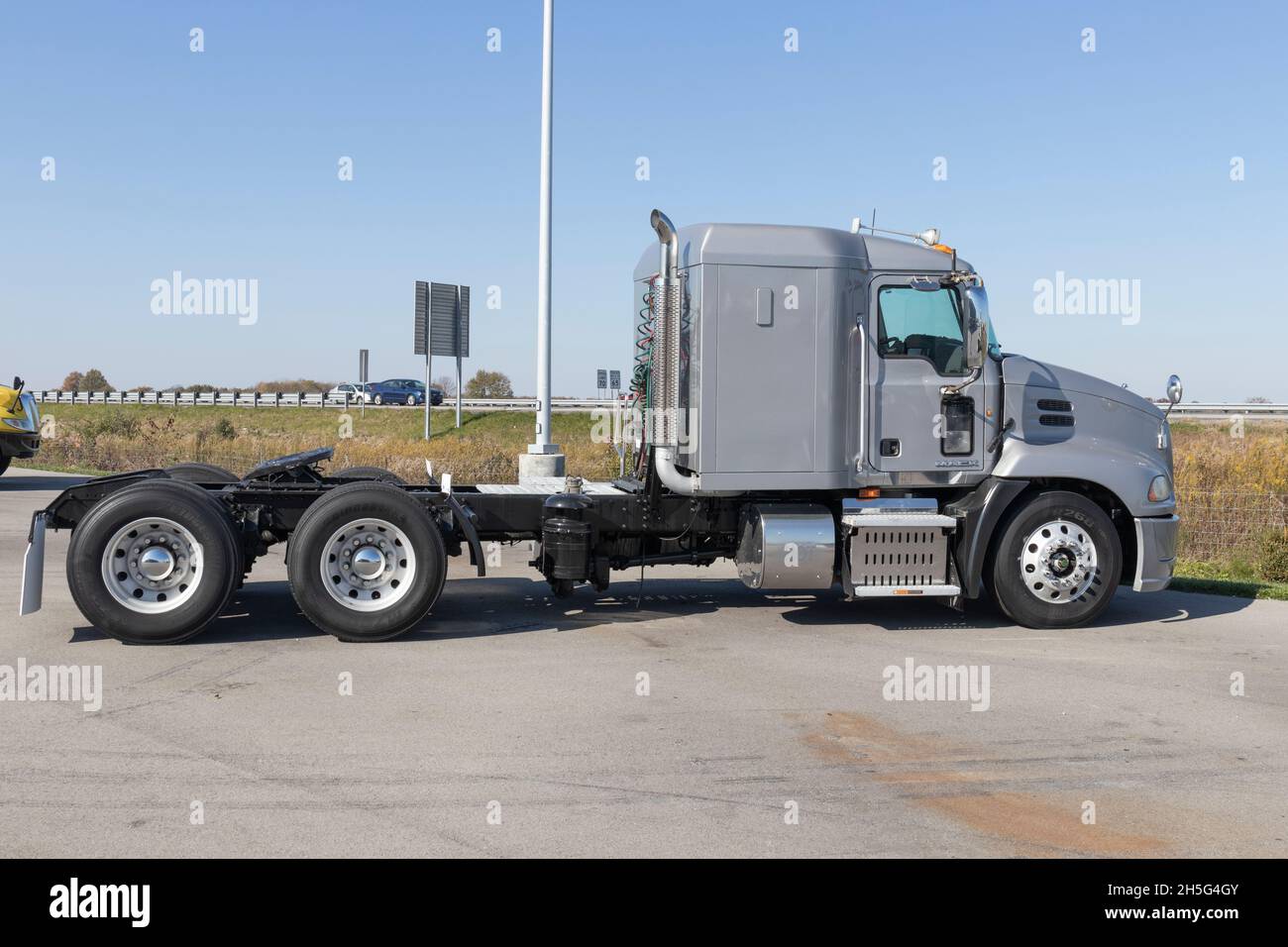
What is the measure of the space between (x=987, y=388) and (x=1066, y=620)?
200 cm

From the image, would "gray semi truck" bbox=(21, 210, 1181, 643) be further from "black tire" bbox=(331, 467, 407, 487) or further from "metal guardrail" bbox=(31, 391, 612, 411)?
"metal guardrail" bbox=(31, 391, 612, 411)

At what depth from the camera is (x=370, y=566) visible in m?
8.34

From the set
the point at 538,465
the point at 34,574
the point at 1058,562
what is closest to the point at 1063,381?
the point at 1058,562

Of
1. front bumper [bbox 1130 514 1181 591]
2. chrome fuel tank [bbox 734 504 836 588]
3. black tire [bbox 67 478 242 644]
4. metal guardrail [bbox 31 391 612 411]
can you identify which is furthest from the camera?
metal guardrail [bbox 31 391 612 411]

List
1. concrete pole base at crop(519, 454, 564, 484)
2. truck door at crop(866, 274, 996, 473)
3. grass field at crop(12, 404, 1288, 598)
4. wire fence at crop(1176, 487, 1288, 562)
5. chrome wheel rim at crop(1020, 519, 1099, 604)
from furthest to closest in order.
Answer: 1. concrete pole base at crop(519, 454, 564, 484)
2. wire fence at crop(1176, 487, 1288, 562)
3. grass field at crop(12, 404, 1288, 598)
4. chrome wheel rim at crop(1020, 519, 1099, 604)
5. truck door at crop(866, 274, 996, 473)

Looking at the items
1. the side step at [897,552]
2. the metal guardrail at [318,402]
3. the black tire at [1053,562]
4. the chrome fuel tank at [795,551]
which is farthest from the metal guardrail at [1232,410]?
the chrome fuel tank at [795,551]

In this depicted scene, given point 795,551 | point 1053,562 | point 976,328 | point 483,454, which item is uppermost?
point 976,328

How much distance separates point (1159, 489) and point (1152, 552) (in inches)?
20.7

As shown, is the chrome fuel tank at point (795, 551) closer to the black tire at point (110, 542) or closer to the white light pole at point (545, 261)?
the black tire at point (110, 542)

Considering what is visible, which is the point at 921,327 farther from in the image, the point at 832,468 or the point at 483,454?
the point at 483,454

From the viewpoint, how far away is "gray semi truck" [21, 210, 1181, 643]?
8812 millimetres

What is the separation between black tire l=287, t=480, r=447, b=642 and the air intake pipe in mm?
2051

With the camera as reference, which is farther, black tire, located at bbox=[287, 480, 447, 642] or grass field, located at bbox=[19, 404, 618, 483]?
grass field, located at bbox=[19, 404, 618, 483]

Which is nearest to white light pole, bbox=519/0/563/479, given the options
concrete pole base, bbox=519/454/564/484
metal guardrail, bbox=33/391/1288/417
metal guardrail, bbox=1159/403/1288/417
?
concrete pole base, bbox=519/454/564/484
